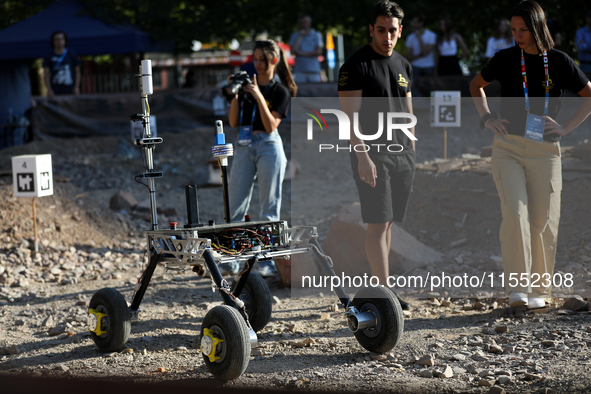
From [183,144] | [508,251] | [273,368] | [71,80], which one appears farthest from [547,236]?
[71,80]

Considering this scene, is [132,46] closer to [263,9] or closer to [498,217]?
[263,9]

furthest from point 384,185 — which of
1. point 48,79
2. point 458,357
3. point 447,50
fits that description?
point 48,79

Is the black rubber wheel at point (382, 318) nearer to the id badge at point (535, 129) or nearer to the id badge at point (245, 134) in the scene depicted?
the id badge at point (535, 129)

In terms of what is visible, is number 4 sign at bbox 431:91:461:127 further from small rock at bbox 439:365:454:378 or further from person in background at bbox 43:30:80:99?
person in background at bbox 43:30:80:99

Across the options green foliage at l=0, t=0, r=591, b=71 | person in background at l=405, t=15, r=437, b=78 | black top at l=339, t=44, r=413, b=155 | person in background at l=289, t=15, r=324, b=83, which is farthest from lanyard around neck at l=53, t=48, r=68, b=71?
black top at l=339, t=44, r=413, b=155

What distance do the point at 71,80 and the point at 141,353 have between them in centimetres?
1095

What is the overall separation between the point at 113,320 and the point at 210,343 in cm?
92

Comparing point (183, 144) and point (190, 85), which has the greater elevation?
point (190, 85)

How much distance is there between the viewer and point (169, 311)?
5.50 meters

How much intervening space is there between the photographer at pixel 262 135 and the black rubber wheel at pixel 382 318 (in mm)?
1835

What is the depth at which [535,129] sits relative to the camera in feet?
15.2

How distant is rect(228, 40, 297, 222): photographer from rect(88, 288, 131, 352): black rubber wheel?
1670 mm

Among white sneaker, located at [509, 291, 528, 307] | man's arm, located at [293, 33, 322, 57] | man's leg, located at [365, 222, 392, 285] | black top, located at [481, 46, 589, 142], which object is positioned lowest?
white sneaker, located at [509, 291, 528, 307]

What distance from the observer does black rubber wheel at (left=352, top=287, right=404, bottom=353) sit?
3.98 metres
